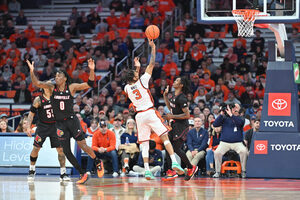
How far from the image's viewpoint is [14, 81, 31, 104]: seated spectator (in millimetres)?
21509

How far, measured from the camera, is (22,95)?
21.6 m

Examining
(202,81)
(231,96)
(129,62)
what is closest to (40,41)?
(129,62)

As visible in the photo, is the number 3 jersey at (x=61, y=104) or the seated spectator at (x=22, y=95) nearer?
the number 3 jersey at (x=61, y=104)

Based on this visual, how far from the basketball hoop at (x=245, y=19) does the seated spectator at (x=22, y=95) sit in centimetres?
990

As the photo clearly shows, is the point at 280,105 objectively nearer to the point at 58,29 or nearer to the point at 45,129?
the point at 45,129

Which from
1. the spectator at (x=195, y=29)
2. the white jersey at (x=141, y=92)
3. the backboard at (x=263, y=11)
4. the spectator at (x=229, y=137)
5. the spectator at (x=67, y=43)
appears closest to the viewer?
the white jersey at (x=141, y=92)

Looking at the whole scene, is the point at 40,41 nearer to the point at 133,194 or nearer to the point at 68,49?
the point at 68,49

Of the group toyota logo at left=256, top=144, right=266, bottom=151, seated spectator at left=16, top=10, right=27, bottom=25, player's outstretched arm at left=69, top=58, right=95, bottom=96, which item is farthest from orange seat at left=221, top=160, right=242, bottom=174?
seated spectator at left=16, top=10, right=27, bottom=25

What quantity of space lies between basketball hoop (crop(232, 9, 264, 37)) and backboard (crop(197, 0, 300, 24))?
124mm

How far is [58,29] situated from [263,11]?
13.6m

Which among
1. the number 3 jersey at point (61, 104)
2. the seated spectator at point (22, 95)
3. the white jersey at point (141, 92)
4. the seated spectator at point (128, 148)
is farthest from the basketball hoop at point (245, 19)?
the seated spectator at point (22, 95)

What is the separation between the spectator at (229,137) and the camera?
15.2 m

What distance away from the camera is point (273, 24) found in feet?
46.8

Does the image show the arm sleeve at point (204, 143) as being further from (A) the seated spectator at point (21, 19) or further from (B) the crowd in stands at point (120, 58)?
(A) the seated spectator at point (21, 19)
